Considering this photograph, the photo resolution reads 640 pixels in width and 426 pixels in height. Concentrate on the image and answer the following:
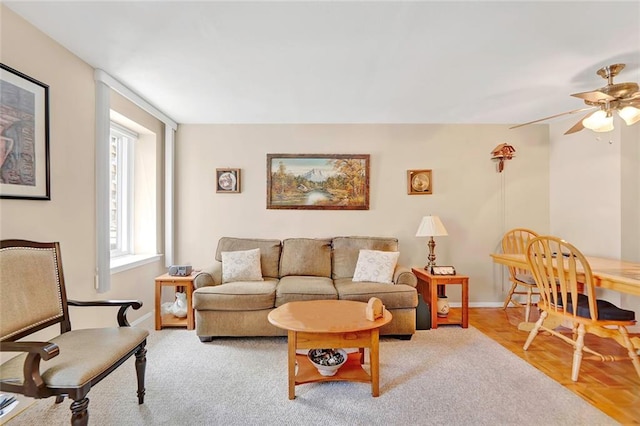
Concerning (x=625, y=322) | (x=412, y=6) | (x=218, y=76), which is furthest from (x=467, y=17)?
(x=625, y=322)

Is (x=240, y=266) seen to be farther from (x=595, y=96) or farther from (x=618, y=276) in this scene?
(x=595, y=96)

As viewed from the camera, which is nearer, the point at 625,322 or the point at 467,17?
the point at 467,17

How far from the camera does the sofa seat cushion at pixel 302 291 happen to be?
2986 millimetres

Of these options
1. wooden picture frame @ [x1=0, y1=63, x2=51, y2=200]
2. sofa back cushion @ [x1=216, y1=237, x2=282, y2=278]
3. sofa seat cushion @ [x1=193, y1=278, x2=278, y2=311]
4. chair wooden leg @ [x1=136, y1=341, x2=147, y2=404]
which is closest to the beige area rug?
chair wooden leg @ [x1=136, y1=341, x2=147, y2=404]

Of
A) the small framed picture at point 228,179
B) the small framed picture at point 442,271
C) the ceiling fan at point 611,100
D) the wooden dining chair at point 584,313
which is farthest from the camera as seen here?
the small framed picture at point 228,179

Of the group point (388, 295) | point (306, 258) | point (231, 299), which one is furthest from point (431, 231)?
point (231, 299)

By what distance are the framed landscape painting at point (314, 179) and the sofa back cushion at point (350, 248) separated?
493 mm

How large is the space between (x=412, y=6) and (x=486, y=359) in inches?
104

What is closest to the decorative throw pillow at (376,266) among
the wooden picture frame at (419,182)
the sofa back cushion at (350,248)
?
the sofa back cushion at (350,248)

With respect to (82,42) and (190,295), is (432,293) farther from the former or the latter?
(82,42)

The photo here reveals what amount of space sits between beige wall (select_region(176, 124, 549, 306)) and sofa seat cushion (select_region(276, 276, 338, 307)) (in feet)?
3.33

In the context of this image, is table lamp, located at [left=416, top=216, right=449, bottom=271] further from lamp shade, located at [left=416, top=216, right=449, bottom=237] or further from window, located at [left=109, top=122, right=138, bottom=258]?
window, located at [left=109, top=122, right=138, bottom=258]

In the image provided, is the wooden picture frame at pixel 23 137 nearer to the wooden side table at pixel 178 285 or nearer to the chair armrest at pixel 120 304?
the chair armrest at pixel 120 304

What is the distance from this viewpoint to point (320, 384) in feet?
7.23
